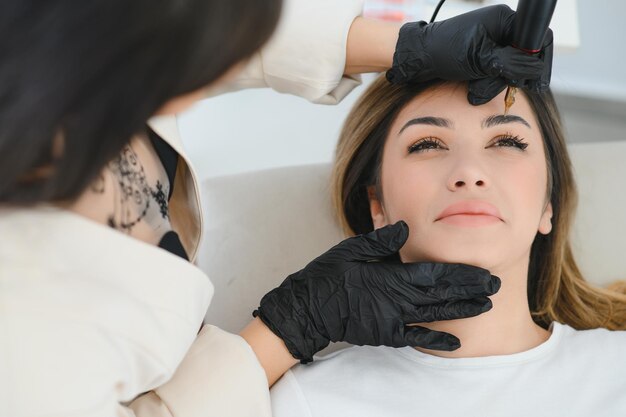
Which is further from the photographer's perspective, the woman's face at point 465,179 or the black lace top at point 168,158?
the woman's face at point 465,179

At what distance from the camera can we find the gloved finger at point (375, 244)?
49.9 inches

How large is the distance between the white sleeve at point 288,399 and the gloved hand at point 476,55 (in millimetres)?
620

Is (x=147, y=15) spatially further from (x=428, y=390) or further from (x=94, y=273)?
(x=428, y=390)

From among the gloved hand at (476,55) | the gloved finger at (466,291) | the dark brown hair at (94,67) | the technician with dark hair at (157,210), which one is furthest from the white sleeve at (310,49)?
the dark brown hair at (94,67)

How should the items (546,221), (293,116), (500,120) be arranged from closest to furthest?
(500,120) → (546,221) → (293,116)

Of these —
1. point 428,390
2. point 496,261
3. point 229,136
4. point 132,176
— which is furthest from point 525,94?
point 229,136

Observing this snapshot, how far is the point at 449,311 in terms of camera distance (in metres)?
1.27

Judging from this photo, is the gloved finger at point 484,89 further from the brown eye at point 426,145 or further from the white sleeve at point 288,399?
the white sleeve at point 288,399

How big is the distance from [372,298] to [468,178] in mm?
277

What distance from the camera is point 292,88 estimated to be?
143 cm

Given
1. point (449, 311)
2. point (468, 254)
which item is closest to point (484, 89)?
point (468, 254)

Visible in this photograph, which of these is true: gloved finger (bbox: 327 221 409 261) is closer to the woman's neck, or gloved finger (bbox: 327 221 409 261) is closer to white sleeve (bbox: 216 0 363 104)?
the woman's neck

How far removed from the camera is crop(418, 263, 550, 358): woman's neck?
52.6 inches

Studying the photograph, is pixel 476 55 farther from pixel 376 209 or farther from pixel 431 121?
pixel 376 209
